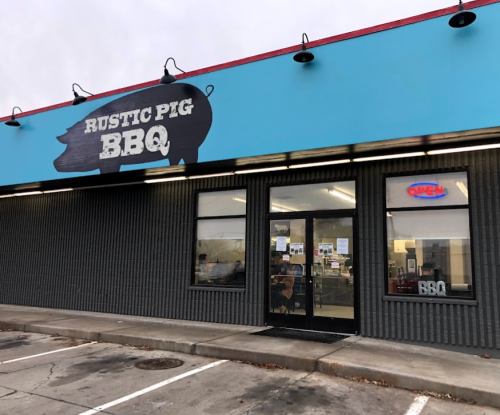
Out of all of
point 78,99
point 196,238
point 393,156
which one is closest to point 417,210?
point 393,156

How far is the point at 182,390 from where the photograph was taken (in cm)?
538

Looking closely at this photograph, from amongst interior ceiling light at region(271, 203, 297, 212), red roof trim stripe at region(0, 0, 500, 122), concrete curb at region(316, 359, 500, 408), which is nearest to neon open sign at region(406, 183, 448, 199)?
interior ceiling light at region(271, 203, 297, 212)

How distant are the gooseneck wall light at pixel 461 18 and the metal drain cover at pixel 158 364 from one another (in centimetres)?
693

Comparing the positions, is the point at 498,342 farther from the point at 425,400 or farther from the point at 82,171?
the point at 82,171

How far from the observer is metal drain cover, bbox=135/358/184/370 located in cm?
648

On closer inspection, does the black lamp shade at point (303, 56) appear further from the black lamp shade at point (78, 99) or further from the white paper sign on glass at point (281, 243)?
the black lamp shade at point (78, 99)

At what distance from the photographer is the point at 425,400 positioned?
199 inches

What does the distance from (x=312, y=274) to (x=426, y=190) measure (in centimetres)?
280

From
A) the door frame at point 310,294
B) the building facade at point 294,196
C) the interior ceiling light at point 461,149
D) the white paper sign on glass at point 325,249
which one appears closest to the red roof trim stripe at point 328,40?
the building facade at point 294,196

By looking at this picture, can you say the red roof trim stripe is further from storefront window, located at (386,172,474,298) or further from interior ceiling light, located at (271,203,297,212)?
interior ceiling light, located at (271,203,297,212)

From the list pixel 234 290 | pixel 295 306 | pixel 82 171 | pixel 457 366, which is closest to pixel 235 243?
pixel 234 290

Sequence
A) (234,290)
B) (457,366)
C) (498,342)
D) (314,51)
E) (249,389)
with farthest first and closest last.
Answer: (234,290), (314,51), (498,342), (457,366), (249,389)

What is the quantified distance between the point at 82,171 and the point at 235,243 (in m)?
4.12

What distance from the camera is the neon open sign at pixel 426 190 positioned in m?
7.51
